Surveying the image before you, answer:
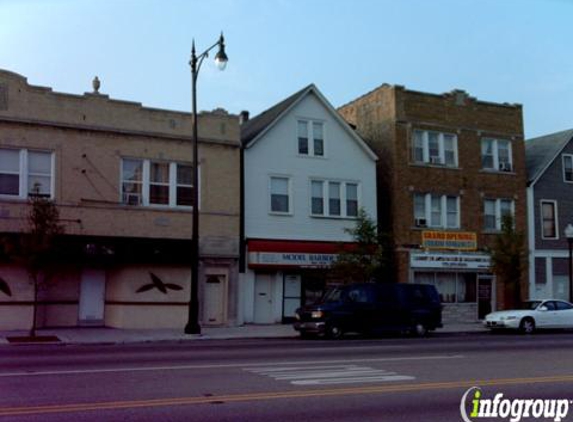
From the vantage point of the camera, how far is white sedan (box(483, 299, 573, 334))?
2605cm

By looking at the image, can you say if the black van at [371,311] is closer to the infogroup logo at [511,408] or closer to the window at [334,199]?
the window at [334,199]

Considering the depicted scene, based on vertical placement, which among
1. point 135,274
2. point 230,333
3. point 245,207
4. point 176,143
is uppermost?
point 176,143

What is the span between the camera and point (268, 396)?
9.45 metres

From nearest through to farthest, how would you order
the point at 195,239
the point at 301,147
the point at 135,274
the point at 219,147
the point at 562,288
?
the point at 195,239 < the point at 135,274 < the point at 219,147 < the point at 301,147 < the point at 562,288

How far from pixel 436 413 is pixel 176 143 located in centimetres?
1950

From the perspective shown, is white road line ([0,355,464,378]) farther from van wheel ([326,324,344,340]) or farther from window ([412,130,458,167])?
window ([412,130,458,167])

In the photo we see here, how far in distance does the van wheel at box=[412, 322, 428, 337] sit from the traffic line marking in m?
12.0

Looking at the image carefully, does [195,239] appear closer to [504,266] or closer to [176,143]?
[176,143]

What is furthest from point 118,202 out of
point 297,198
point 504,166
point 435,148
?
point 504,166

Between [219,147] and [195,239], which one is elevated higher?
[219,147]

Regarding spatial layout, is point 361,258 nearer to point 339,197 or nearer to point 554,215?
point 339,197

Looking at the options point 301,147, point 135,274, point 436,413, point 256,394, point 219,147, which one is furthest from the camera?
point 301,147

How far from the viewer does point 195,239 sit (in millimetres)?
22141

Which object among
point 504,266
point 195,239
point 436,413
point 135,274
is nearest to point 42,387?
point 436,413
